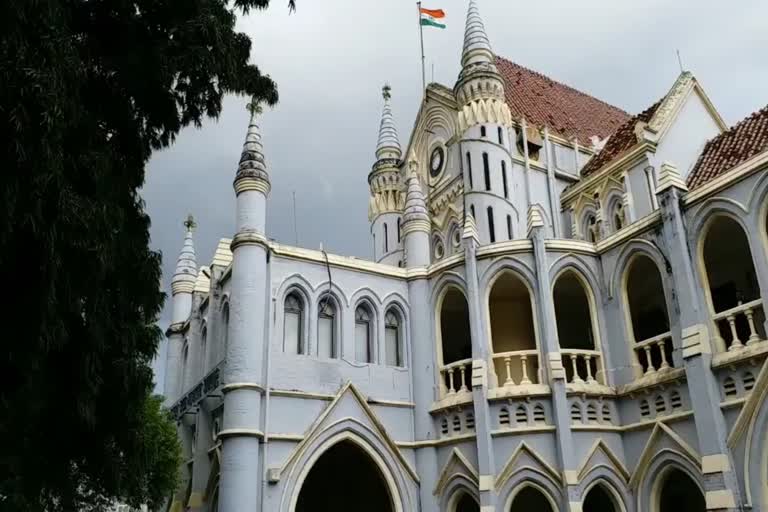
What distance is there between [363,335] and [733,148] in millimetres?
12011

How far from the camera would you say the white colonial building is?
17.4 meters

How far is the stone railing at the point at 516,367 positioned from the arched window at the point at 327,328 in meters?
4.47

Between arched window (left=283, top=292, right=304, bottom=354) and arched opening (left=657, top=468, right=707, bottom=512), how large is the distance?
10574mm

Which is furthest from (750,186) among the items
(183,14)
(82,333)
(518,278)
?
(82,333)

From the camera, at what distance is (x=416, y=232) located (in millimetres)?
23172

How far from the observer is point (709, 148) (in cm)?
2464

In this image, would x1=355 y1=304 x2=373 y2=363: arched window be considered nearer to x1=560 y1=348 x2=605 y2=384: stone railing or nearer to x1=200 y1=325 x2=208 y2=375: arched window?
x1=200 y1=325 x2=208 y2=375: arched window

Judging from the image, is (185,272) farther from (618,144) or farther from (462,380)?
(618,144)

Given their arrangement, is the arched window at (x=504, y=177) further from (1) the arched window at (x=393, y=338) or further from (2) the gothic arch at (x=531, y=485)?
(2) the gothic arch at (x=531, y=485)

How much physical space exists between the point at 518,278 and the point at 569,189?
840 centimetres

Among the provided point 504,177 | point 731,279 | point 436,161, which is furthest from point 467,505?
point 436,161

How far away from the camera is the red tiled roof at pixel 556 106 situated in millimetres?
29906

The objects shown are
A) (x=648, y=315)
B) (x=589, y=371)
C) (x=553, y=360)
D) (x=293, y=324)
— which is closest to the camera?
(x=553, y=360)

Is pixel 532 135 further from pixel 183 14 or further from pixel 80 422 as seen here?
pixel 80 422
